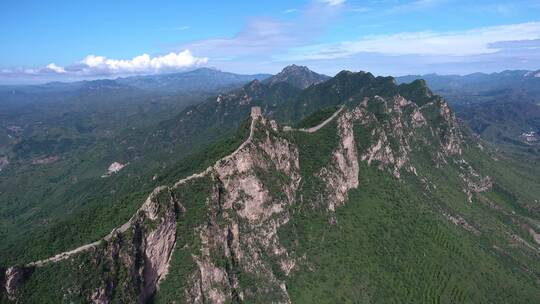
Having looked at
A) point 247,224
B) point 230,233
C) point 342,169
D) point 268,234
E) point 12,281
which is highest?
point 12,281

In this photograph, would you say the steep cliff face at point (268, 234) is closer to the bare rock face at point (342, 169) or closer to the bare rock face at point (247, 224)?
the bare rock face at point (247, 224)

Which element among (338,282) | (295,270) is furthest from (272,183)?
(338,282)

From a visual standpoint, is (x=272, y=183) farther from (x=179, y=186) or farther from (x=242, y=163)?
(x=179, y=186)

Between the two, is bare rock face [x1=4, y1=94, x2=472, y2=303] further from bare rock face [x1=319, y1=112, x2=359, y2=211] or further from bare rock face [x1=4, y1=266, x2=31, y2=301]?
bare rock face [x1=319, y1=112, x2=359, y2=211]

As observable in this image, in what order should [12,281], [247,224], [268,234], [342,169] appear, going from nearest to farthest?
[12,281] < [247,224] < [268,234] < [342,169]

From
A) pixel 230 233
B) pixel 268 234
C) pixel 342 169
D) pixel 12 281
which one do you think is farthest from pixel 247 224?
pixel 12 281

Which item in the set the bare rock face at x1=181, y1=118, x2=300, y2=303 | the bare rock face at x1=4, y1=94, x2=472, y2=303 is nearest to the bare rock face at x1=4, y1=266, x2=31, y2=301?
the bare rock face at x1=4, y1=94, x2=472, y2=303

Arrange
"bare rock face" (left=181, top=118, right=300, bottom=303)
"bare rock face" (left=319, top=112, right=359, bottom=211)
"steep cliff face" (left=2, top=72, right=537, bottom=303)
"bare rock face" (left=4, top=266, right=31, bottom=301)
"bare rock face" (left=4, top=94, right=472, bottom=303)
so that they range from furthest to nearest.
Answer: "bare rock face" (left=319, top=112, right=359, bottom=211) < "bare rock face" (left=181, top=118, right=300, bottom=303) < "bare rock face" (left=4, top=94, right=472, bottom=303) < "steep cliff face" (left=2, top=72, right=537, bottom=303) < "bare rock face" (left=4, top=266, right=31, bottom=301)

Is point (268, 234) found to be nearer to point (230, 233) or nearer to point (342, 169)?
point (230, 233)

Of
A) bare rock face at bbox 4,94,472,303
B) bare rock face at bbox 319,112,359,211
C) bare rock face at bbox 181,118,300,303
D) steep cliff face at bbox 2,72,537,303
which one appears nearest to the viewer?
steep cliff face at bbox 2,72,537,303

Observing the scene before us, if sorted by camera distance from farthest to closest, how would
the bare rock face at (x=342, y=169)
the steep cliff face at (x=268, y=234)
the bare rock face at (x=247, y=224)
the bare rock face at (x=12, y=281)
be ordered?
the bare rock face at (x=342, y=169)
the bare rock face at (x=247, y=224)
the steep cliff face at (x=268, y=234)
the bare rock face at (x=12, y=281)

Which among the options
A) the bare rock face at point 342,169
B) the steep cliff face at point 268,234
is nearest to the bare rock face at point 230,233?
the steep cliff face at point 268,234

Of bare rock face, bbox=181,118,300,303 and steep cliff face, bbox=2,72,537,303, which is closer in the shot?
steep cliff face, bbox=2,72,537,303
